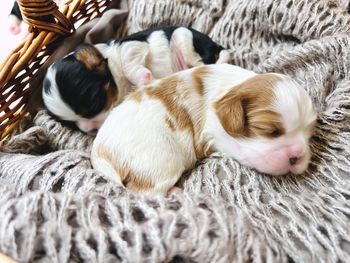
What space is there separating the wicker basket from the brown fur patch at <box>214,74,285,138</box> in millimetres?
579

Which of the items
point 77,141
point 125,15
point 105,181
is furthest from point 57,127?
point 125,15

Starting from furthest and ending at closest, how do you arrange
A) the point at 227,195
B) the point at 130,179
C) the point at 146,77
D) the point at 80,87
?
the point at 146,77 → the point at 80,87 → the point at 130,179 → the point at 227,195

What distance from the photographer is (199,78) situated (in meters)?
1.14

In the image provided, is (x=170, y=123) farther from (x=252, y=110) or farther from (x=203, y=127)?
(x=252, y=110)

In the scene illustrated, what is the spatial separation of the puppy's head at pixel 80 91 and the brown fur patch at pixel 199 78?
269mm

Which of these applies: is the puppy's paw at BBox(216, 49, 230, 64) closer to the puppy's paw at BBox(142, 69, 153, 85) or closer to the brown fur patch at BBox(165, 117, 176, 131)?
the puppy's paw at BBox(142, 69, 153, 85)

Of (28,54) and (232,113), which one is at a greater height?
(28,54)

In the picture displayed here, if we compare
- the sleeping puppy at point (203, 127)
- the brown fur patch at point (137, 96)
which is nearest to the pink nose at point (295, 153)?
the sleeping puppy at point (203, 127)

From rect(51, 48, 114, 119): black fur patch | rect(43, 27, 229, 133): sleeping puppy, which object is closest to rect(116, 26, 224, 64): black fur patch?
rect(43, 27, 229, 133): sleeping puppy

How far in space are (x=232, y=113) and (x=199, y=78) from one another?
0.62 feet

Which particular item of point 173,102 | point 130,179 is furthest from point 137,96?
point 130,179

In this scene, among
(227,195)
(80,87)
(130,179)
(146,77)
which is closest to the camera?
(227,195)

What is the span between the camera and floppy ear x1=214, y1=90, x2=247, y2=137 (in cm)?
99

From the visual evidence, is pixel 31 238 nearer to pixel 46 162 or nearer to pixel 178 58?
pixel 46 162
